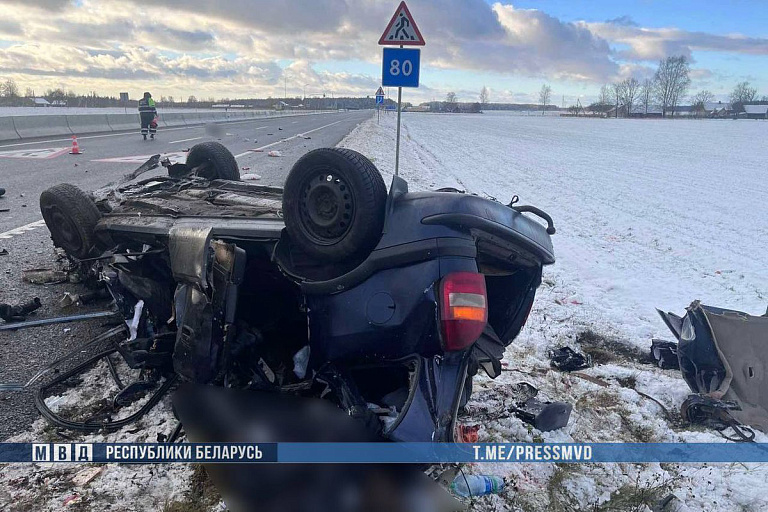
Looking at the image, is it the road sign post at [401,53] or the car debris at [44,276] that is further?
the road sign post at [401,53]

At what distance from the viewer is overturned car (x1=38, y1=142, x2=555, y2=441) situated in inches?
78.8

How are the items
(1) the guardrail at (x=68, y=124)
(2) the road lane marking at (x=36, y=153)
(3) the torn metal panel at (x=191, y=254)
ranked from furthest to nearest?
(1) the guardrail at (x=68, y=124)
(2) the road lane marking at (x=36, y=153)
(3) the torn metal panel at (x=191, y=254)

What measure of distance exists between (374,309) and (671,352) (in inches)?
103

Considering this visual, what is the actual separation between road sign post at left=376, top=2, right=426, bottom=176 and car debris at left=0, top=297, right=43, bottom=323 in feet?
19.3

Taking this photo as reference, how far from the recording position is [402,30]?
314 inches

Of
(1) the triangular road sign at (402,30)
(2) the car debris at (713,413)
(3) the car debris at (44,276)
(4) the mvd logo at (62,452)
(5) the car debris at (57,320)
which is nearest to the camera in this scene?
(4) the mvd logo at (62,452)

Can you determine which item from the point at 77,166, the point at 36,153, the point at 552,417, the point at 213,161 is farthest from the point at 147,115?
the point at 552,417

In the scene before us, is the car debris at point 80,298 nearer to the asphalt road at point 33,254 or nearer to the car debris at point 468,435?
the asphalt road at point 33,254

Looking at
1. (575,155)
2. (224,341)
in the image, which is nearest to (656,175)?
(575,155)

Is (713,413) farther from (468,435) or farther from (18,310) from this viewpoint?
(18,310)

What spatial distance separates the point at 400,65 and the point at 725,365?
6.60 m

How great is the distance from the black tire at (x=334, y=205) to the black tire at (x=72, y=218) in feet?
6.14

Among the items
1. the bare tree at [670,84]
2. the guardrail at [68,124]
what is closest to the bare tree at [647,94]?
the bare tree at [670,84]

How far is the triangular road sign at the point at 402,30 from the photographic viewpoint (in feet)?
26.0
